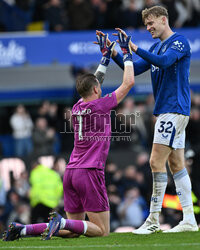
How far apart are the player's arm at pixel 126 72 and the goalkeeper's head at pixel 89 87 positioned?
0.78ft

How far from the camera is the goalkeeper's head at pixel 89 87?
761 centimetres

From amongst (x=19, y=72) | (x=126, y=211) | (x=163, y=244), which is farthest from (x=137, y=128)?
(x=163, y=244)

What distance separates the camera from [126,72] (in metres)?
7.73

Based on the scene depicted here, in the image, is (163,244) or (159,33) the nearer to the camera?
(163,244)

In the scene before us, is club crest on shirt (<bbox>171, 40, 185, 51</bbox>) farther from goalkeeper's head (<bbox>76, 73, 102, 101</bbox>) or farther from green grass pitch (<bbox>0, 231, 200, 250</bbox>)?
green grass pitch (<bbox>0, 231, 200, 250</bbox>)

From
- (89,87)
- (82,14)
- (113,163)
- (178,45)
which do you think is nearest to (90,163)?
(89,87)

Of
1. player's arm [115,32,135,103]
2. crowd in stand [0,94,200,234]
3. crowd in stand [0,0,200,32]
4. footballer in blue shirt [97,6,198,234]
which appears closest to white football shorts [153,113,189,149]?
footballer in blue shirt [97,6,198,234]

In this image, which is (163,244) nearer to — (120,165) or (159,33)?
(159,33)

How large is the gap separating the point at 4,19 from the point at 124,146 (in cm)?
473

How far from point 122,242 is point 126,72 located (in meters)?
1.93

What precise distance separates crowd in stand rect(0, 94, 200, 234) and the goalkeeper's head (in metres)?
4.45

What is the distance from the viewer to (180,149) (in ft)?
26.7

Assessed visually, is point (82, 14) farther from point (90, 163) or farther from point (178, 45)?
point (90, 163)

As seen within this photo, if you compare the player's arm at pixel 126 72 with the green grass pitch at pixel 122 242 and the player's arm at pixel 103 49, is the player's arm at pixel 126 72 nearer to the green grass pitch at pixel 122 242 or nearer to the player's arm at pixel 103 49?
the player's arm at pixel 103 49
